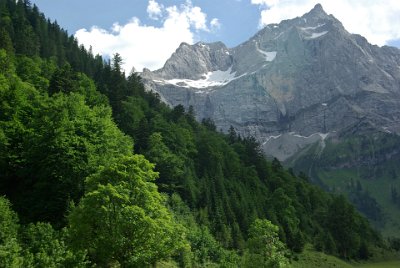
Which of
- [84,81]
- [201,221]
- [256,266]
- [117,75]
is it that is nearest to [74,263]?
[256,266]

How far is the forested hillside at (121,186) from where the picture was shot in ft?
102

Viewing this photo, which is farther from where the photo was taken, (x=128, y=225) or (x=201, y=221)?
(x=201, y=221)

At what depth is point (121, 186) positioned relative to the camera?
103ft

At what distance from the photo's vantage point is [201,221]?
264 ft

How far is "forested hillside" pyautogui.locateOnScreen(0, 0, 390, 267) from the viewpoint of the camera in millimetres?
31031

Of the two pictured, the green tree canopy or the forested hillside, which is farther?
the forested hillside

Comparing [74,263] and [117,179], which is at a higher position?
[117,179]

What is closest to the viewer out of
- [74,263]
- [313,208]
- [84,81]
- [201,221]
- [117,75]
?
[74,263]

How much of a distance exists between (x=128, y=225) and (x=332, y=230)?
9155 cm

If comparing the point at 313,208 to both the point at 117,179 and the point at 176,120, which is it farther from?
the point at 117,179

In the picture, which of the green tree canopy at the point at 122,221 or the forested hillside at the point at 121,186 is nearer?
the green tree canopy at the point at 122,221

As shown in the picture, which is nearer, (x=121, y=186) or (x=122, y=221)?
(x=122, y=221)

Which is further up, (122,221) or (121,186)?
(121,186)

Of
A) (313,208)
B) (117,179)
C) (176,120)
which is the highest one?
(176,120)
